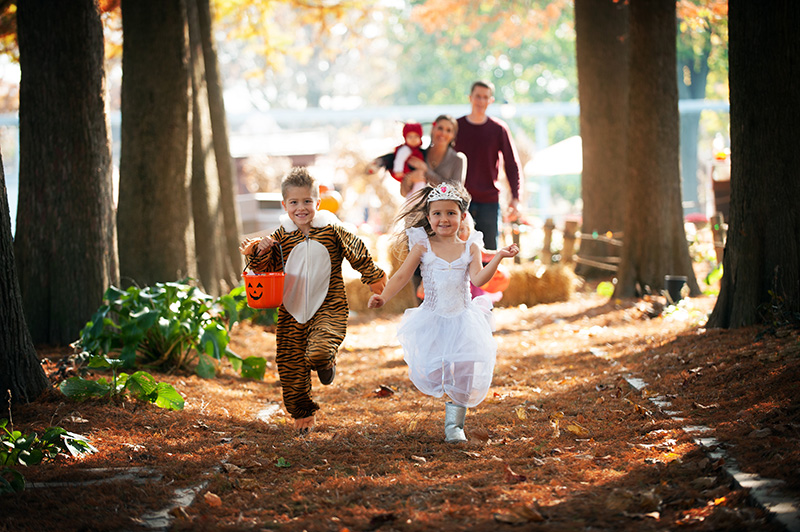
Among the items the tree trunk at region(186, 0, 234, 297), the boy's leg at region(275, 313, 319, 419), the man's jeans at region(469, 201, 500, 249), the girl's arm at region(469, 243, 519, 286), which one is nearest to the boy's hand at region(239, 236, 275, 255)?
the boy's leg at region(275, 313, 319, 419)

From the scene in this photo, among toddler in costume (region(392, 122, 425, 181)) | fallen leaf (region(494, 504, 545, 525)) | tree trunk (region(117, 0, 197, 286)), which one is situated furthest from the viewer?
tree trunk (region(117, 0, 197, 286))

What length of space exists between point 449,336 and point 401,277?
1.52 feet

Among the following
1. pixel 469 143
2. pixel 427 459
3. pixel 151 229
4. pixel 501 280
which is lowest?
pixel 427 459

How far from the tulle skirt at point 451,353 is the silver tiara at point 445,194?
0.68m

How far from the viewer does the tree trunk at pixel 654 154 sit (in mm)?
11102

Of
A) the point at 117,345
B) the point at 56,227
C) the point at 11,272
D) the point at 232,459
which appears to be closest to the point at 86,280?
the point at 56,227

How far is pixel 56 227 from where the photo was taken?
7.57 meters

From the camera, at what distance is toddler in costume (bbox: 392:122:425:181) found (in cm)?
800

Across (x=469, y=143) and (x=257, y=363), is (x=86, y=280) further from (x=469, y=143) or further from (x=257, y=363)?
(x=469, y=143)

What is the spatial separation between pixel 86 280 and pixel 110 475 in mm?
3724

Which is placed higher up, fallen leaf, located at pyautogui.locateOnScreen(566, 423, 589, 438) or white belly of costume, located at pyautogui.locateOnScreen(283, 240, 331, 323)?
white belly of costume, located at pyautogui.locateOnScreen(283, 240, 331, 323)

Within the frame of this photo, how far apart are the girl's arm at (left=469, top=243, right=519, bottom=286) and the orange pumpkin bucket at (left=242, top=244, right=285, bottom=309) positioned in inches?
45.9

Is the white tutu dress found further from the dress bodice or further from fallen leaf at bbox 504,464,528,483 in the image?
fallen leaf at bbox 504,464,528,483

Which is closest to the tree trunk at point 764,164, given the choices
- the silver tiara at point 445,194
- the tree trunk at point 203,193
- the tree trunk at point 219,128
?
the silver tiara at point 445,194
